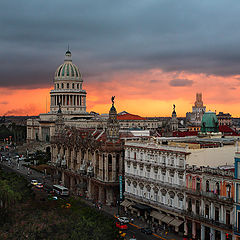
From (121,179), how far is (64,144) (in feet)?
125

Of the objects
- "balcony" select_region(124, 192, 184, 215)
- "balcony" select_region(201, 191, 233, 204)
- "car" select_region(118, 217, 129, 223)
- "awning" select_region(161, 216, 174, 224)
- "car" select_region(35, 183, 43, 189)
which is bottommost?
"car" select_region(118, 217, 129, 223)

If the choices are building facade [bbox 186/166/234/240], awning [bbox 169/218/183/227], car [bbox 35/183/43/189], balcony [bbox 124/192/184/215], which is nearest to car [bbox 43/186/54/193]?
car [bbox 35/183/43/189]

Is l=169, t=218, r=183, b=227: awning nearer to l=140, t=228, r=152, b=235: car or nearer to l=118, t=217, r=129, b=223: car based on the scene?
l=140, t=228, r=152, b=235: car

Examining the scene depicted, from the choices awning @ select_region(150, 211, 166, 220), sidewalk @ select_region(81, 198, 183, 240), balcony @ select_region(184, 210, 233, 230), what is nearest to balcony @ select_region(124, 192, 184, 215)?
awning @ select_region(150, 211, 166, 220)

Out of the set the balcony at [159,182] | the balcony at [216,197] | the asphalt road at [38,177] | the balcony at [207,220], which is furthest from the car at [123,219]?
the balcony at [216,197]

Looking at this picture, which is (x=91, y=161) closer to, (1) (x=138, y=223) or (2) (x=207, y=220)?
(1) (x=138, y=223)

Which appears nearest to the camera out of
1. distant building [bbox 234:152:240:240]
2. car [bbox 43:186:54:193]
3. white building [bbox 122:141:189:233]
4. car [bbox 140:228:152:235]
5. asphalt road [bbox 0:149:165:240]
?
distant building [bbox 234:152:240:240]

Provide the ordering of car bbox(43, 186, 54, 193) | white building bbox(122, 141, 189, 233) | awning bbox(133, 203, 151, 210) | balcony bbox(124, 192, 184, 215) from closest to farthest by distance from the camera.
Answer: white building bbox(122, 141, 189, 233), balcony bbox(124, 192, 184, 215), awning bbox(133, 203, 151, 210), car bbox(43, 186, 54, 193)

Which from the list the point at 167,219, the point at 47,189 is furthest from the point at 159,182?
the point at 47,189

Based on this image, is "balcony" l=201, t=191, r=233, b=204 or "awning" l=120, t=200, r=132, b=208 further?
"awning" l=120, t=200, r=132, b=208

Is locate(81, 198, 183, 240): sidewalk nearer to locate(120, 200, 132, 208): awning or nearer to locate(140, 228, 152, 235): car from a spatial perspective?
locate(140, 228, 152, 235): car

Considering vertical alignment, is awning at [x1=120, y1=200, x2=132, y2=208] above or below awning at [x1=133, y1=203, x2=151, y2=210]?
below

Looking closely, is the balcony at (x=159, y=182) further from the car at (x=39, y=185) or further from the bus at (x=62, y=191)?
the car at (x=39, y=185)

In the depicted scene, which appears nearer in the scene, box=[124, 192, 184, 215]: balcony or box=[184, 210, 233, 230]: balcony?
box=[184, 210, 233, 230]: balcony
